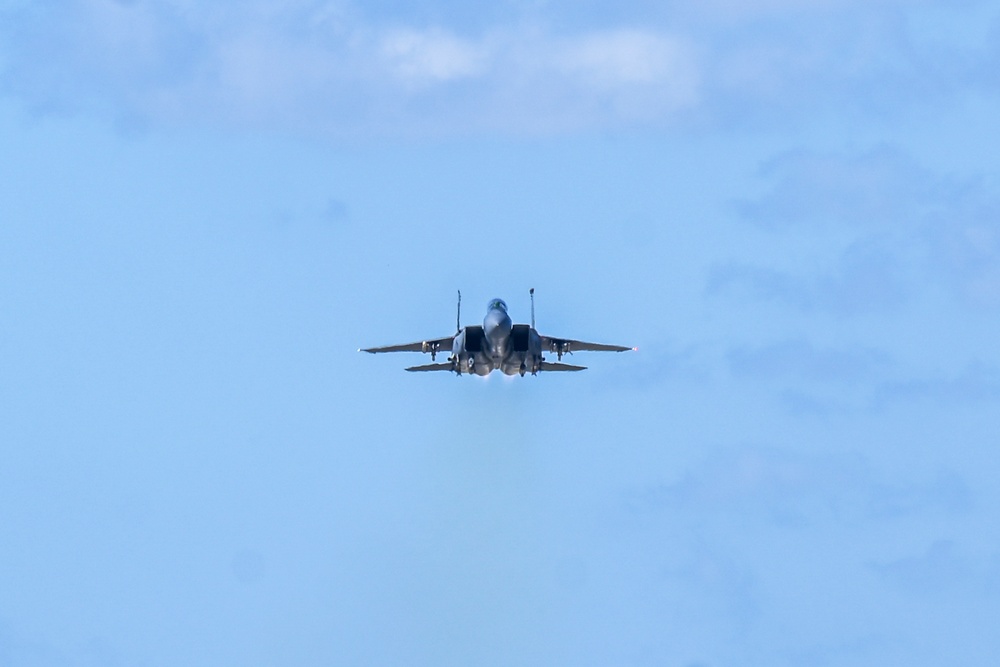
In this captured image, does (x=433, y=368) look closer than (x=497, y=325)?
No

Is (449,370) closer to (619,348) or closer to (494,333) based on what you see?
(494,333)

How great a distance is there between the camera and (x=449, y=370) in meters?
107

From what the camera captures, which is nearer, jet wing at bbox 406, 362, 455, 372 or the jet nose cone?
the jet nose cone

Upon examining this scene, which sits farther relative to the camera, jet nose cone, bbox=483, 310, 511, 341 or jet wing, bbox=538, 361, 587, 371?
jet wing, bbox=538, 361, 587, 371

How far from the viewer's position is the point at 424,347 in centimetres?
11394

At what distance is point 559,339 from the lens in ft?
368

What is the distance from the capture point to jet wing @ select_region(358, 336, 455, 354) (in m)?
113

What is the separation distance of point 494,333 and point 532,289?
9808 mm

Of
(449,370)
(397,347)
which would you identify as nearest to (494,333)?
(449,370)

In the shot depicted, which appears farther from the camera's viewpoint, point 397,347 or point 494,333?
point 397,347

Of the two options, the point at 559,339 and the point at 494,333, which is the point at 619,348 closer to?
the point at 559,339

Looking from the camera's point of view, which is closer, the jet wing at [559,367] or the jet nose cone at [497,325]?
the jet nose cone at [497,325]

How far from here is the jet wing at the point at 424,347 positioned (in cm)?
11268

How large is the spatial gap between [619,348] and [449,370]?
1287 centimetres
